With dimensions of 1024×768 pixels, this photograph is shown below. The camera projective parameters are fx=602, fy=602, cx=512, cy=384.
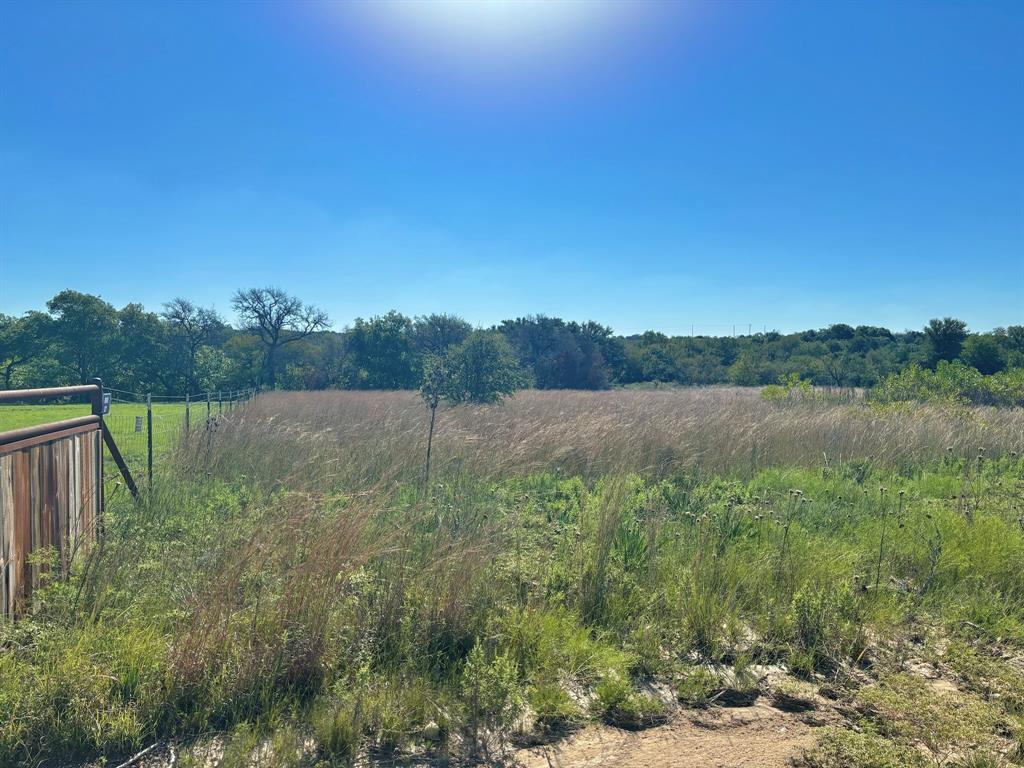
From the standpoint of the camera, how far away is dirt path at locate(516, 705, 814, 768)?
2.81m

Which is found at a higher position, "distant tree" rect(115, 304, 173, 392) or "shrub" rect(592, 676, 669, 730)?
"distant tree" rect(115, 304, 173, 392)

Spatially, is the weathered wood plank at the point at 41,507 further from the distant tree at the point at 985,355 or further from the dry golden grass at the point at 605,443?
the distant tree at the point at 985,355

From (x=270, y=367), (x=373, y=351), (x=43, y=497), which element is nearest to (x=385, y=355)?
(x=373, y=351)

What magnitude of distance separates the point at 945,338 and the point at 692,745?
4278 centimetres

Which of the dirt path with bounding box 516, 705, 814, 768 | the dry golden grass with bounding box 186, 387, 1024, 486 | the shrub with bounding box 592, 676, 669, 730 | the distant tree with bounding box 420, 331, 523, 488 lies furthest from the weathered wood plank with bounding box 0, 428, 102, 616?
the distant tree with bounding box 420, 331, 523, 488

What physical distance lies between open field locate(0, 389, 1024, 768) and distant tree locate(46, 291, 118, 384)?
46.2 meters

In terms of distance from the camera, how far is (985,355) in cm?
3469

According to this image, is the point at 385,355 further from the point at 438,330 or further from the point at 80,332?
the point at 80,332

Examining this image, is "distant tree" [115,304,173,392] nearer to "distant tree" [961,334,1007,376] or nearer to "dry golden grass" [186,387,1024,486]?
"dry golden grass" [186,387,1024,486]

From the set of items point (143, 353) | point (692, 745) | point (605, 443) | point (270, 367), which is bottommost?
point (692, 745)

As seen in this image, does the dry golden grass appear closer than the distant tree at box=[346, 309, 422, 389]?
Yes

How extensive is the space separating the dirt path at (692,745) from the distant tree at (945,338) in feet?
135

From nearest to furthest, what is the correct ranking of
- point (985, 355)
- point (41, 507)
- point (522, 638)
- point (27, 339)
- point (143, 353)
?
point (522, 638)
point (41, 507)
point (985, 355)
point (27, 339)
point (143, 353)

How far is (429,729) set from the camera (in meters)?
2.95
